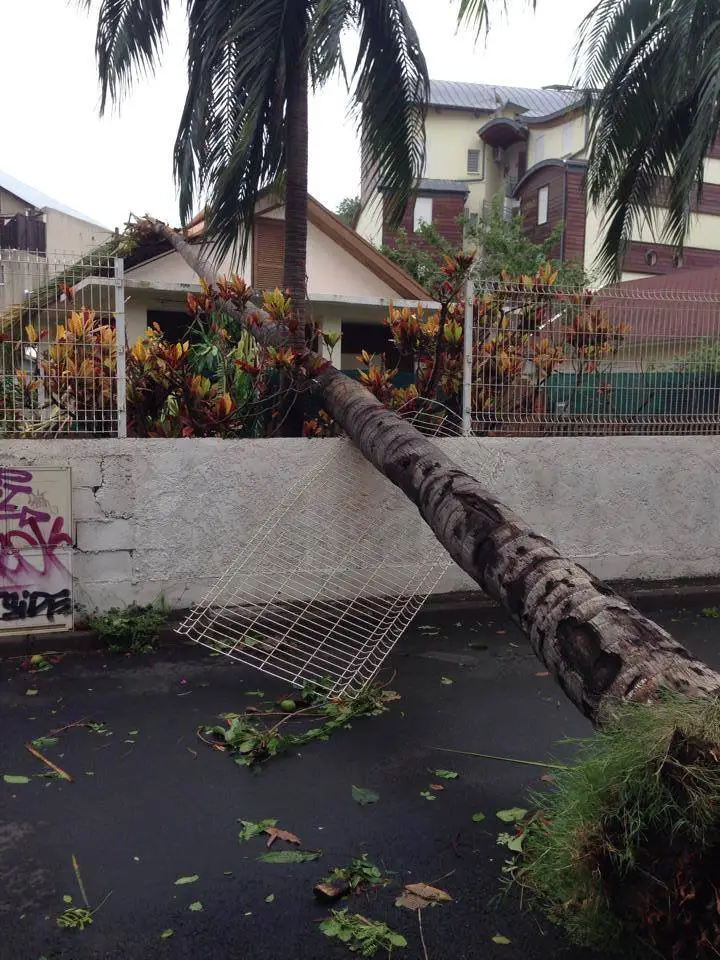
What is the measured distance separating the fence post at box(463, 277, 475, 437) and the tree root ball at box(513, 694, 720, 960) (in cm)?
463

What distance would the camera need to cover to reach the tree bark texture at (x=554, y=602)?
275 centimetres

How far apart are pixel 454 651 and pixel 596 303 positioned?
343cm

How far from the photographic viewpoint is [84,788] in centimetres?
370

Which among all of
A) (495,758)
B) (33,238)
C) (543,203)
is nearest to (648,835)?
(495,758)

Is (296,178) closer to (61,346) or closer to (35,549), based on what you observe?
(61,346)

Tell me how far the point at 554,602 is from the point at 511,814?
987mm

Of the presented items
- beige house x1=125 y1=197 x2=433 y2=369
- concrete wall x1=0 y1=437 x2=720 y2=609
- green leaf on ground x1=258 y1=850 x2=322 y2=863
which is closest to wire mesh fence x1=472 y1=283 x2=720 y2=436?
concrete wall x1=0 y1=437 x2=720 y2=609

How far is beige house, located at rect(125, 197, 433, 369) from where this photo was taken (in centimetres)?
1410

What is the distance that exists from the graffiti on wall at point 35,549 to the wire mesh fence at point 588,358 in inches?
140

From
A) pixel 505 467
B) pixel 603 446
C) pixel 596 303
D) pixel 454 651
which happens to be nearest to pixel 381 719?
pixel 454 651

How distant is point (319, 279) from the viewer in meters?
15.7

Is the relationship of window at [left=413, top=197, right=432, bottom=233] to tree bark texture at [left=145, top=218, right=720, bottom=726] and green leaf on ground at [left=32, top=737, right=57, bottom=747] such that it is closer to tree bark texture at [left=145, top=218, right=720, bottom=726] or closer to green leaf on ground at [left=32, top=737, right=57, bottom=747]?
tree bark texture at [left=145, top=218, right=720, bottom=726]

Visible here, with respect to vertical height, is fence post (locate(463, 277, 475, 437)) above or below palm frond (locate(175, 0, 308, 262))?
below

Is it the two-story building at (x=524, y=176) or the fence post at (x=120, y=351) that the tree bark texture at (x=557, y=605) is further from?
the two-story building at (x=524, y=176)
